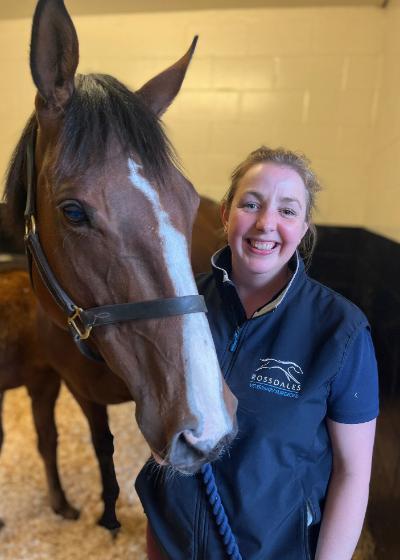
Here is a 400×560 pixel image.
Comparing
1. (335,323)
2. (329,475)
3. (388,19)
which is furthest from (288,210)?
(388,19)

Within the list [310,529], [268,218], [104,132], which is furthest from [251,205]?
[310,529]

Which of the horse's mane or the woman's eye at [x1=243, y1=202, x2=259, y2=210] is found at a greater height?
the horse's mane

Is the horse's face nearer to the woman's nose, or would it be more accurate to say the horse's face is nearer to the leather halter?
the leather halter

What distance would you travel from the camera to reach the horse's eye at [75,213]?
2.10 feet

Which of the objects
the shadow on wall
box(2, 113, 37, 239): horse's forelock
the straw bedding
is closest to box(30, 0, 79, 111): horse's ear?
box(2, 113, 37, 239): horse's forelock

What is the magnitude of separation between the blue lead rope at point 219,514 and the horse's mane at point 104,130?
1.68 ft

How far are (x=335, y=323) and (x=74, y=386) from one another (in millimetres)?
957

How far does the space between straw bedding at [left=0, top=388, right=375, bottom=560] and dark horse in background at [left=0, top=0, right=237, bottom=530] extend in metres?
0.90

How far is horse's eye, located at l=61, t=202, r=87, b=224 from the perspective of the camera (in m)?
0.64

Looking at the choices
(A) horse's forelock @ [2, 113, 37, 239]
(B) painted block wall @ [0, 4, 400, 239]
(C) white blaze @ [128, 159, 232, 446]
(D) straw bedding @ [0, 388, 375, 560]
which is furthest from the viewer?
(B) painted block wall @ [0, 4, 400, 239]

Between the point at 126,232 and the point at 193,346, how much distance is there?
0.70 ft

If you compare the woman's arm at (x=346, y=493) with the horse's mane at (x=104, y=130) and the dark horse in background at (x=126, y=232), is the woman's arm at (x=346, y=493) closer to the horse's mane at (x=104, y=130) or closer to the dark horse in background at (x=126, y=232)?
the dark horse in background at (x=126, y=232)

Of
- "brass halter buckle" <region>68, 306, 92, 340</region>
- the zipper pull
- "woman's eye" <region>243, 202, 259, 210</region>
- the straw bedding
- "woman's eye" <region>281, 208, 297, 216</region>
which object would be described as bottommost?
the straw bedding

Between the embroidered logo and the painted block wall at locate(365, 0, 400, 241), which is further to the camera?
the painted block wall at locate(365, 0, 400, 241)
